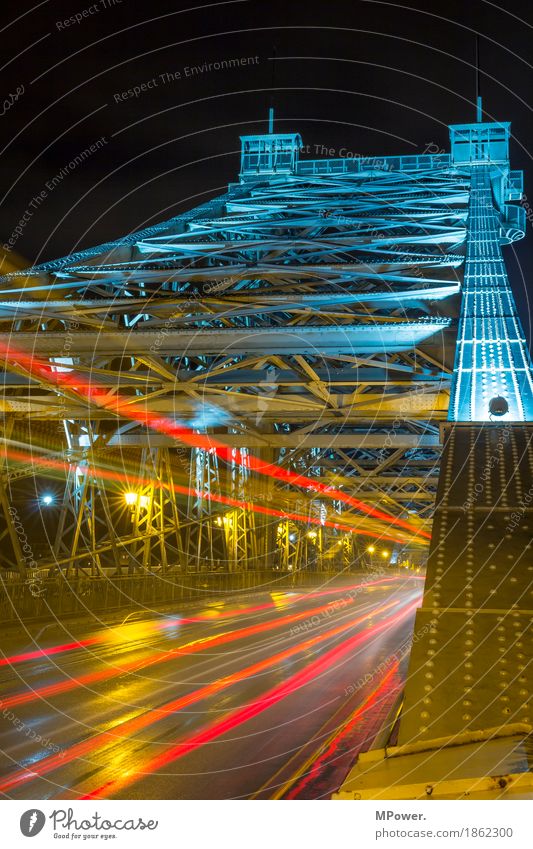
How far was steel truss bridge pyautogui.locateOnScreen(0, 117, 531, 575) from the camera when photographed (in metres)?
16.0

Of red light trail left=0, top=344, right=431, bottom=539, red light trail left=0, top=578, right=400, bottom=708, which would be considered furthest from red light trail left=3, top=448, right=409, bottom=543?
red light trail left=0, top=578, right=400, bottom=708

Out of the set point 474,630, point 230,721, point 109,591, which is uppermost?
point 474,630

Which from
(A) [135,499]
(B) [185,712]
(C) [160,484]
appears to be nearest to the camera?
(B) [185,712]

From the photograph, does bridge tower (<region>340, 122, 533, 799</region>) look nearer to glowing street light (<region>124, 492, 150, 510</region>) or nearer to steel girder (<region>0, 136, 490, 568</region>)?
steel girder (<region>0, 136, 490, 568</region>)

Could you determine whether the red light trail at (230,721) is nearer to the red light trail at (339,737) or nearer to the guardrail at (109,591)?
the red light trail at (339,737)

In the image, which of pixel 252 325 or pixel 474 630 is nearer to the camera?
pixel 474 630

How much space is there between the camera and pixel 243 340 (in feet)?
52.3

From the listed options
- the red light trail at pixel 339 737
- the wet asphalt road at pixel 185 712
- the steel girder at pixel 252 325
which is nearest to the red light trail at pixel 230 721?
the wet asphalt road at pixel 185 712

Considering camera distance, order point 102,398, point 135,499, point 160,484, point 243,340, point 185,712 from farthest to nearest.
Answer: point 160,484 < point 135,499 < point 102,398 < point 243,340 < point 185,712

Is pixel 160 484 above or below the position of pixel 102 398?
below

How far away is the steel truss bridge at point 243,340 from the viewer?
A: 16.0 m

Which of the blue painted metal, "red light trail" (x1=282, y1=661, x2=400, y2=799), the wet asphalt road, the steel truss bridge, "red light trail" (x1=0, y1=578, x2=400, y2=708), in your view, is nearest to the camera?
the blue painted metal

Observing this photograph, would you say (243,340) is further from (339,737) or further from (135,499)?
(135,499)

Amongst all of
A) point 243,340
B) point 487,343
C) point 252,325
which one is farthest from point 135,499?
point 487,343
